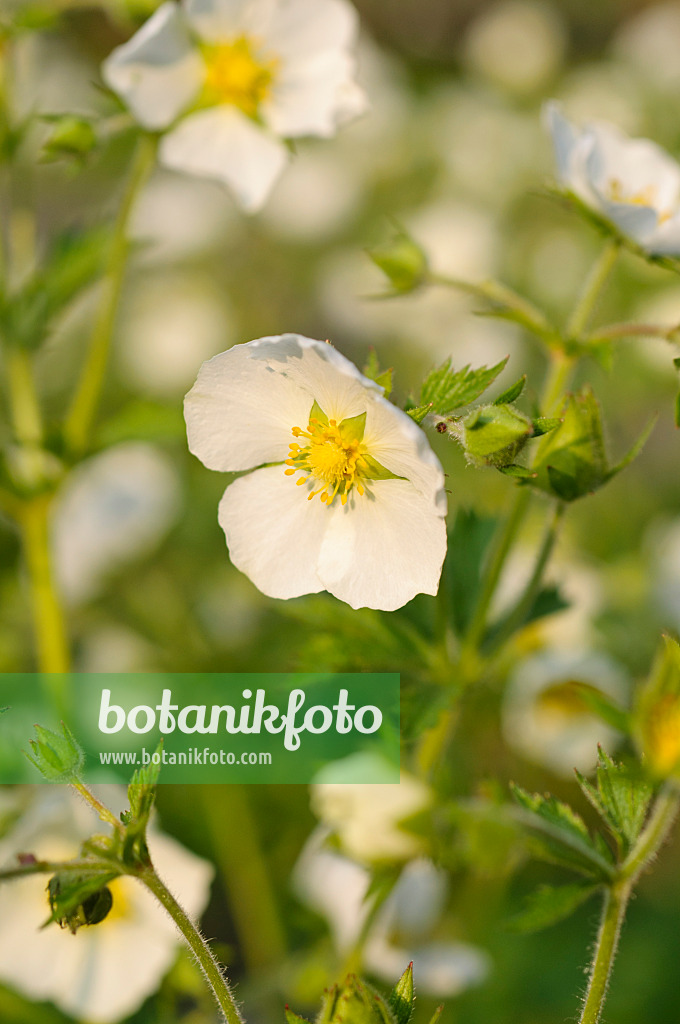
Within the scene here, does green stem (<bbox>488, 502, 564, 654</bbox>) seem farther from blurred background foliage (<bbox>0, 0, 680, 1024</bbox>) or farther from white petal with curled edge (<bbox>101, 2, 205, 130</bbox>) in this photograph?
white petal with curled edge (<bbox>101, 2, 205, 130</bbox>)

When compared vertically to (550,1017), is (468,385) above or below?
above

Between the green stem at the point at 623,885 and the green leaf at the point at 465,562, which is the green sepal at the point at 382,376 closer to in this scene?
the green leaf at the point at 465,562

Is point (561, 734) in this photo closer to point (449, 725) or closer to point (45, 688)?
point (449, 725)

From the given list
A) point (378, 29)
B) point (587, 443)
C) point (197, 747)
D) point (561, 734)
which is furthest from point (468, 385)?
point (378, 29)

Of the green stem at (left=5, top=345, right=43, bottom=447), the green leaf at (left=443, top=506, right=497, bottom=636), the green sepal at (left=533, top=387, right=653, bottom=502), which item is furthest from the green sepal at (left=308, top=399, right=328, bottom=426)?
the green stem at (left=5, top=345, right=43, bottom=447)

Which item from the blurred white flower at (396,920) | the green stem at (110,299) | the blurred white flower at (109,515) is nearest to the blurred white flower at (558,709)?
the blurred white flower at (396,920)

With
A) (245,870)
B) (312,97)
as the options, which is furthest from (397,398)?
(245,870)
